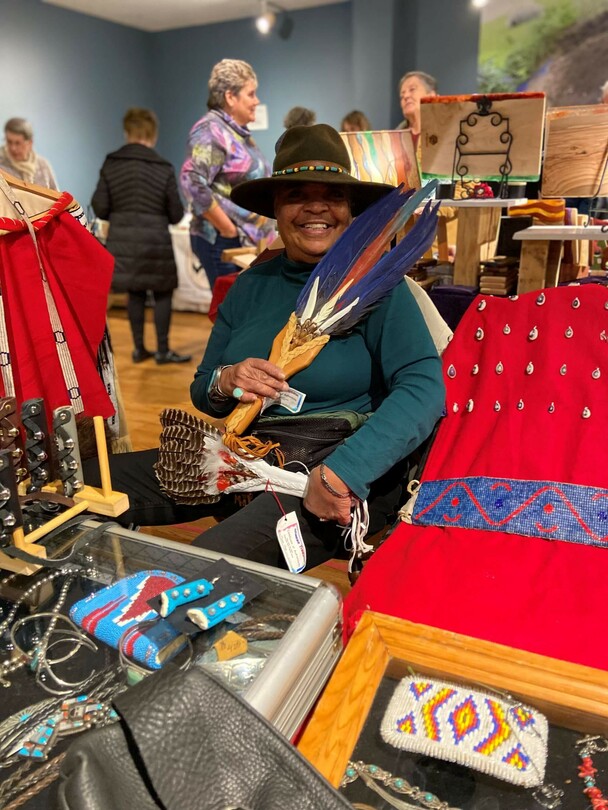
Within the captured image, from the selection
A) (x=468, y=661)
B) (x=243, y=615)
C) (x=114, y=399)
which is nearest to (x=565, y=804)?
(x=468, y=661)

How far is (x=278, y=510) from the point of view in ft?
4.19

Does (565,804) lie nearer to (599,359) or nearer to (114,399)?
(599,359)

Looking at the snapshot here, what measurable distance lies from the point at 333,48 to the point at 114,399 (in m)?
6.10

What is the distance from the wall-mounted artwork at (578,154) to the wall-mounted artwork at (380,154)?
47 cm

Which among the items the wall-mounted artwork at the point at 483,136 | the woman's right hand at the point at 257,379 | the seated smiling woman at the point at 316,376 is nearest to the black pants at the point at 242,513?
the seated smiling woman at the point at 316,376

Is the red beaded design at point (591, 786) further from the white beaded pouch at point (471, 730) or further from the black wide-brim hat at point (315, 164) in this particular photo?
the black wide-brim hat at point (315, 164)

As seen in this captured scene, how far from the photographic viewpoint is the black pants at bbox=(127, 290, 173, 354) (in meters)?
4.17

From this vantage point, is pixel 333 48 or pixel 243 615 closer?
pixel 243 615

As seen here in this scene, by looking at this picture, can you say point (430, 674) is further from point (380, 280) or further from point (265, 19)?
point (265, 19)

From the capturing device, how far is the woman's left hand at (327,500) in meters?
1.21

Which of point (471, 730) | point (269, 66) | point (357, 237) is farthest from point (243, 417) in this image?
point (269, 66)

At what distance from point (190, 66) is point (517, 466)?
7.60 metres

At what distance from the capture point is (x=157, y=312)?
418 centimetres

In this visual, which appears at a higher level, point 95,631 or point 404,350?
point 404,350
